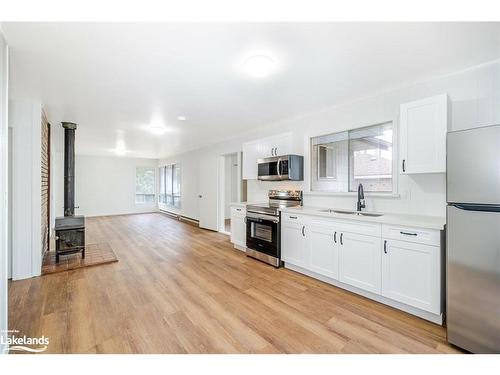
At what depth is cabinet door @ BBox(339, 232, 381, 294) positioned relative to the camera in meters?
2.47

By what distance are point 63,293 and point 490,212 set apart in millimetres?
4223

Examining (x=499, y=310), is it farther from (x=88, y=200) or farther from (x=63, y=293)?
(x=88, y=200)

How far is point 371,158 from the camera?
3193mm

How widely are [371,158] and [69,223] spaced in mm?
4899

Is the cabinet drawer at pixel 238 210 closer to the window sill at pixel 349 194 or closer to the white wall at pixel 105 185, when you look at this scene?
the window sill at pixel 349 194

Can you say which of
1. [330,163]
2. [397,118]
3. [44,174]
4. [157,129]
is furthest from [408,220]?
[44,174]

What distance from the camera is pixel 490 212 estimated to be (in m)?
1.64

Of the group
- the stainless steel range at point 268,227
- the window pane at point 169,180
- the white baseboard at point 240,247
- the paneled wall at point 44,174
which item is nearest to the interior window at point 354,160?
the stainless steel range at point 268,227

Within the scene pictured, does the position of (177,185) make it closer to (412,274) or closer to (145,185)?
(145,185)

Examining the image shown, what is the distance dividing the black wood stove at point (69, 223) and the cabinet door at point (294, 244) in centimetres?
345

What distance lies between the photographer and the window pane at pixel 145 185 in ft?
32.6

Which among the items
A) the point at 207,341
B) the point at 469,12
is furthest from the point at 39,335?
the point at 469,12

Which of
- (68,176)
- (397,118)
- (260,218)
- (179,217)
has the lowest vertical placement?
(179,217)

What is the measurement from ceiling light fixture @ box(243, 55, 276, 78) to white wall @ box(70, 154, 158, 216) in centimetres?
883
